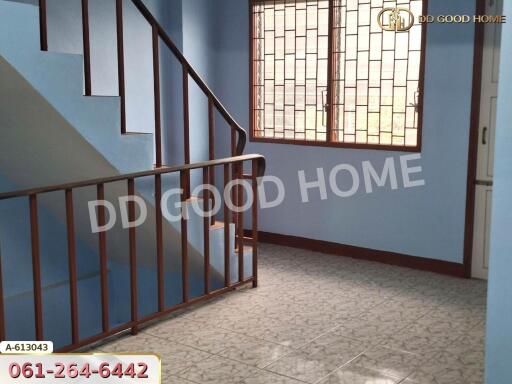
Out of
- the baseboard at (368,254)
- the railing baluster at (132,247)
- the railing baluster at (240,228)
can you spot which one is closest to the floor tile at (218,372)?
the railing baluster at (132,247)

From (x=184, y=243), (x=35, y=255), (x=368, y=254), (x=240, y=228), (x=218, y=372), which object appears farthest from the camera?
(x=368, y=254)

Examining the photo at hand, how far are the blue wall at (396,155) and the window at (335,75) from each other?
0.10 meters

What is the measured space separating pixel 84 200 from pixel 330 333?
5.42 ft

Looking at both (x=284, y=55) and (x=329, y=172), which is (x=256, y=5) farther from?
(x=329, y=172)

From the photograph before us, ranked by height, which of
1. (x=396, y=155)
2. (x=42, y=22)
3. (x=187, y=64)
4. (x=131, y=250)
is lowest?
(x=131, y=250)

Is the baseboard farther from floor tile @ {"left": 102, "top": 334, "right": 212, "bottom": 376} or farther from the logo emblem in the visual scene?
floor tile @ {"left": 102, "top": 334, "right": 212, "bottom": 376}

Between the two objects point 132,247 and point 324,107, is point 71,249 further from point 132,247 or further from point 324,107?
point 324,107

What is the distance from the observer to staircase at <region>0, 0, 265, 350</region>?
3.04m

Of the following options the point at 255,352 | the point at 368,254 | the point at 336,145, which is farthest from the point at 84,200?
the point at 368,254

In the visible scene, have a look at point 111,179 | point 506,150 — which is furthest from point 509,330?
point 111,179

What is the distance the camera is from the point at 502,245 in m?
2.37

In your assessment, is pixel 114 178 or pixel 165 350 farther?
pixel 165 350

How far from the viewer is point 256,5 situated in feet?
18.3

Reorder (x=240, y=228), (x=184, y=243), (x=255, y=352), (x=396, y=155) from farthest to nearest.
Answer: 1. (x=396, y=155)
2. (x=240, y=228)
3. (x=184, y=243)
4. (x=255, y=352)
